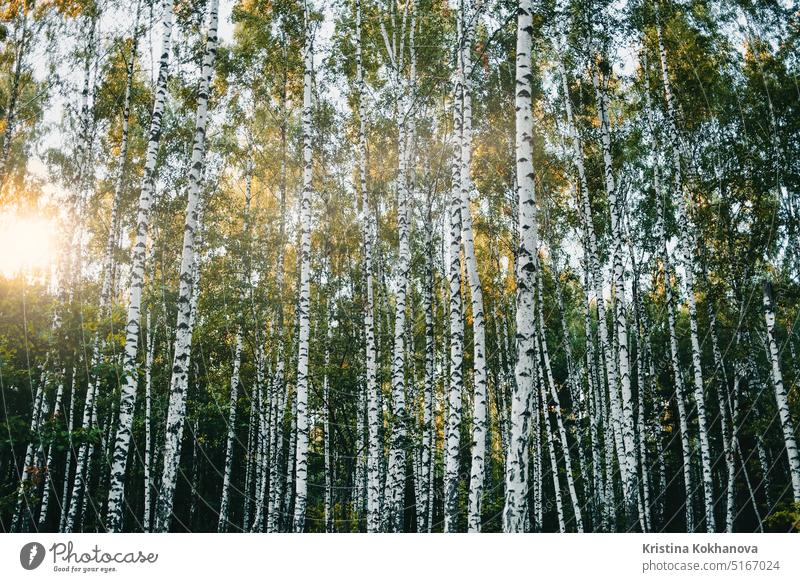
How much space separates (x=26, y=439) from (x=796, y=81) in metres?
17.4

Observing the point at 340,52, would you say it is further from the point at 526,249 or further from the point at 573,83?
the point at 526,249

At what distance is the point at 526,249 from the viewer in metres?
5.48

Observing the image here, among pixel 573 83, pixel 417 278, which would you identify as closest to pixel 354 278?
pixel 417 278

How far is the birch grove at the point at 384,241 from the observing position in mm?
10227

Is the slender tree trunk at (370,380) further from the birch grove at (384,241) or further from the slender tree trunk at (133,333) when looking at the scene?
the slender tree trunk at (133,333)

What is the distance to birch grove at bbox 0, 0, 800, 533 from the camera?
10227mm
